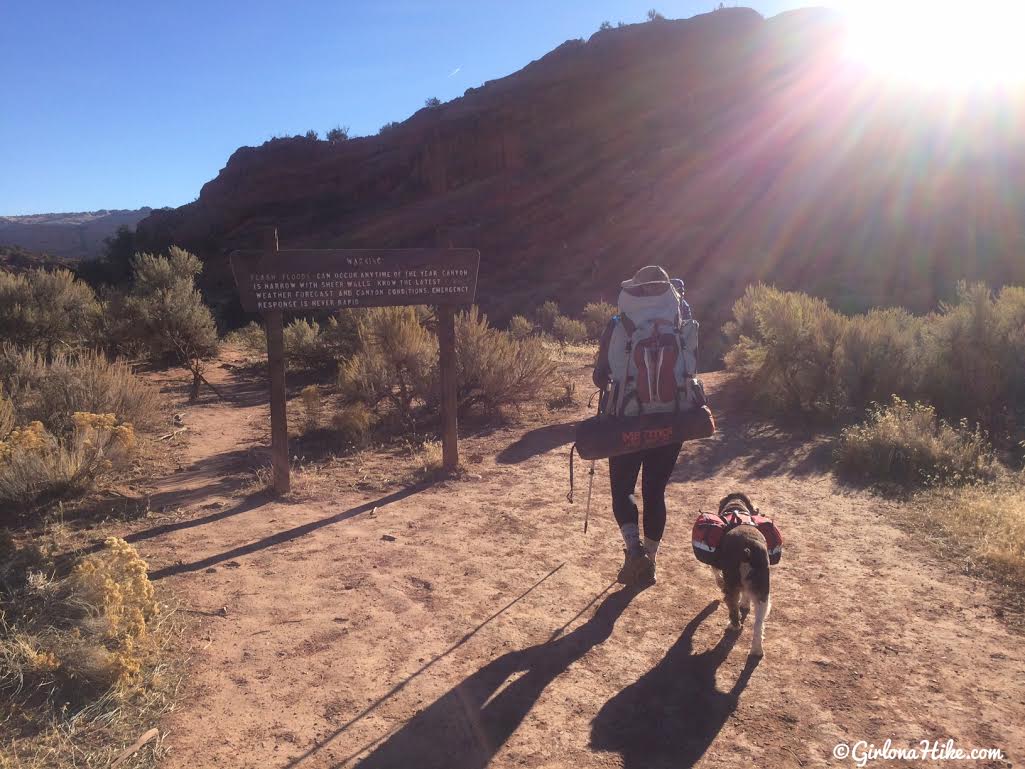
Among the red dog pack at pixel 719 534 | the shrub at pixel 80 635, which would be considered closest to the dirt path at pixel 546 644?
the shrub at pixel 80 635

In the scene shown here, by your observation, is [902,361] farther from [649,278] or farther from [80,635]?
[80,635]

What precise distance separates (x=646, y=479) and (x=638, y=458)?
6.2 inches

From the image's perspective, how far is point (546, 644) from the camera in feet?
11.8

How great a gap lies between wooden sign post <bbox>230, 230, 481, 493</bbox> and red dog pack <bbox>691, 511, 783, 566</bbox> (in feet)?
11.4

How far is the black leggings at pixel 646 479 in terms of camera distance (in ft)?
13.0

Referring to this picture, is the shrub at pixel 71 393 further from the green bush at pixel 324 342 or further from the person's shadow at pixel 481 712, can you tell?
the person's shadow at pixel 481 712

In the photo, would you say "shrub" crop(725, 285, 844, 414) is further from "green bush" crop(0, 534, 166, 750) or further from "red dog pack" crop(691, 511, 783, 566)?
"green bush" crop(0, 534, 166, 750)

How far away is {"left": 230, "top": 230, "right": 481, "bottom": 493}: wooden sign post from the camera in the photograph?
5672mm

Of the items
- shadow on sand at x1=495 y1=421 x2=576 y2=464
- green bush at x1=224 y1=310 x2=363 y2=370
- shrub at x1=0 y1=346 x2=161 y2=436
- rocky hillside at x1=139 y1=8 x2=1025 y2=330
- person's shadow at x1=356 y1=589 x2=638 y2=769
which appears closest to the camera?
person's shadow at x1=356 y1=589 x2=638 y2=769

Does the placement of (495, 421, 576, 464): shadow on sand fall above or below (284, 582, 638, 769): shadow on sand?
above

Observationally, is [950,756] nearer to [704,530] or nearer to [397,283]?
[704,530]

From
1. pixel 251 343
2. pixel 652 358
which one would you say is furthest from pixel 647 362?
pixel 251 343

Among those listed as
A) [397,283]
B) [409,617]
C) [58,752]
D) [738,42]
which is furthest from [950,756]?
[738,42]

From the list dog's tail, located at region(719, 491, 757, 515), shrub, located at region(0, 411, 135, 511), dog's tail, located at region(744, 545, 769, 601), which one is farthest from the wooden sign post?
dog's tail, located at region(744, 545, 769, 601)
